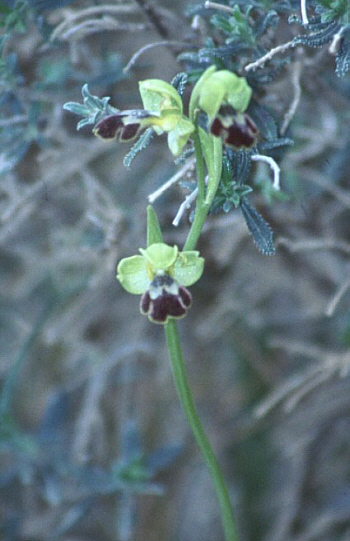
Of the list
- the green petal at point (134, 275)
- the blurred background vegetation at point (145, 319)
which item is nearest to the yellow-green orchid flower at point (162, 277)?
the green petal at point (134, 275)

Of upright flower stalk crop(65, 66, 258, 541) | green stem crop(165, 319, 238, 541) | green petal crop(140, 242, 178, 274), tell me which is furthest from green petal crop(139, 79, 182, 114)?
green stem crop(165, 319, 238, 541)

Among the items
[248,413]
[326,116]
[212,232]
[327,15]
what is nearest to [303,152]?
[326,116]

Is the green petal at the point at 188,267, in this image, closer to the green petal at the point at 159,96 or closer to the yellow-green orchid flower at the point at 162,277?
the yellow-green orchid flower at the point at 162,277

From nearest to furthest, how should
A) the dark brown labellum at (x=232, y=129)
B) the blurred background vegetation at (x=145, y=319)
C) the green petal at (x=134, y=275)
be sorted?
the dark brown labellum at (x=232, y=129) → the green petal at (x=134, y=275) → the blurred background vegetation at (x=145, y=319)

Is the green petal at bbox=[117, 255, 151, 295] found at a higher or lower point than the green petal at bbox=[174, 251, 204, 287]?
higher

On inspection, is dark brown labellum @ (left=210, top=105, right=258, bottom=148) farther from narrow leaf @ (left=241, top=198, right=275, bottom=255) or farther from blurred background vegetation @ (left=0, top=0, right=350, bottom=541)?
blurred background vegetation @ (left=0, top=0, right=350, bottom=541)

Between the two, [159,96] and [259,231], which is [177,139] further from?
[259,231]
